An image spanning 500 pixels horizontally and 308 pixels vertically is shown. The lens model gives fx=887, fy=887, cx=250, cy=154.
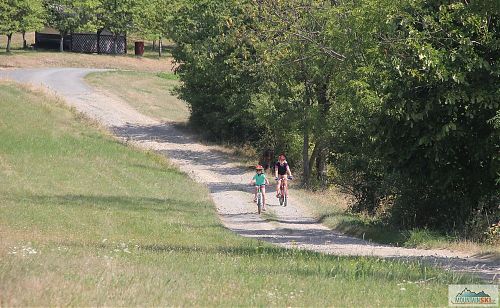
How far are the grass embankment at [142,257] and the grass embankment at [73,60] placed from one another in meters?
52.2

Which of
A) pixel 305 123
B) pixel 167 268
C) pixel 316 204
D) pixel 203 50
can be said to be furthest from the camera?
pixel 203 50

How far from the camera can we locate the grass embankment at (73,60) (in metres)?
87.8

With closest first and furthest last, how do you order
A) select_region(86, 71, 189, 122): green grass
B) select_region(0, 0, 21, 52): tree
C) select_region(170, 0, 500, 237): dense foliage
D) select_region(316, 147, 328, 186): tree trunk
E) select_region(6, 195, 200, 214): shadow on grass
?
1. select_region(170, 0, 500, 237): dense foliage
2. select_region(6, 195, 200, 214): shadow on grass
3. select_region(316, 147, 328, 186): tree trunk
4. select_region(86, 71, 189, 122): green grass
5. select_region(0, 0, 21, 52): tree

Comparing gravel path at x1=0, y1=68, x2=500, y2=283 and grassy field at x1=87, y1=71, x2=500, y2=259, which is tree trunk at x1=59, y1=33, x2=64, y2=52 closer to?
gravel path at x1=0, y1=68, x2=500, y2=283

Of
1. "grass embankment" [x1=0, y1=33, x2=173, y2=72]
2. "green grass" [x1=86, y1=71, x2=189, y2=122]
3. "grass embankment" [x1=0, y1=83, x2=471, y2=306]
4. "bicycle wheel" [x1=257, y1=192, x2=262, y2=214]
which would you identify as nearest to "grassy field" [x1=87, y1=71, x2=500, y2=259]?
"green grass" [x1=86, y1=71, x2=189, y2=122]

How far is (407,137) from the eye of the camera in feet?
70.1

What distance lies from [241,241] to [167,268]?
760cm

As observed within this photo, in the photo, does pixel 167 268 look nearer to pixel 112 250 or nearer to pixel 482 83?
pixel 112 250

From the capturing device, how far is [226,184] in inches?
1567

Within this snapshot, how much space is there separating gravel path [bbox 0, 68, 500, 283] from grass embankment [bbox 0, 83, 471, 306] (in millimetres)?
1315

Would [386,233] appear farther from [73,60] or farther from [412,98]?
[73,60]

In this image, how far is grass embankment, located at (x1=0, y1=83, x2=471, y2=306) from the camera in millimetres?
9180

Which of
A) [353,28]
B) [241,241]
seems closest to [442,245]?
[241,241]

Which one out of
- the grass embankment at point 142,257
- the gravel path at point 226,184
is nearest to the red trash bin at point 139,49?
the gravel path at point 226,184
